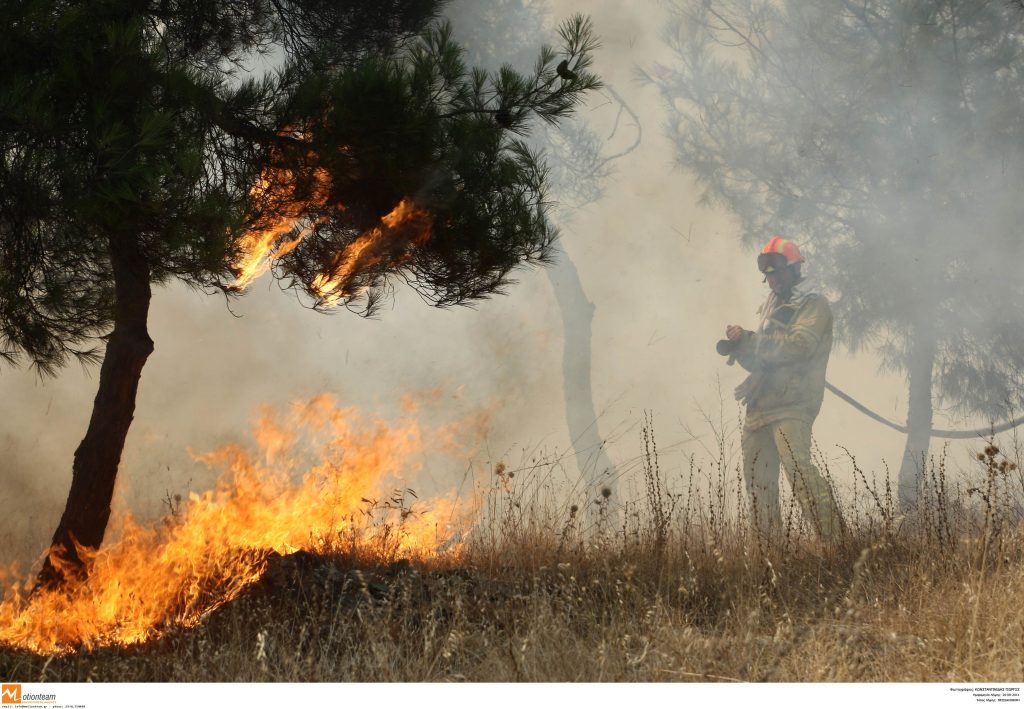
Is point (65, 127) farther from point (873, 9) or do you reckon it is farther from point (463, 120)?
point (873, 9)

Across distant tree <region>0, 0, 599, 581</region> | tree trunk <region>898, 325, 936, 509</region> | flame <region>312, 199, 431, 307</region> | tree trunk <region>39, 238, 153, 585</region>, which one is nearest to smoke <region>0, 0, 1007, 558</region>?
tree trunk <region>898, 325, 936, 509</region>

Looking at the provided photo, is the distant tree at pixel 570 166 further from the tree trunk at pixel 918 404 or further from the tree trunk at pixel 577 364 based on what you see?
the tree trunk at pixel 918 404

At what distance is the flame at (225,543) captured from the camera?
327cm

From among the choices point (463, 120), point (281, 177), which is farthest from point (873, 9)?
point (281, 177)

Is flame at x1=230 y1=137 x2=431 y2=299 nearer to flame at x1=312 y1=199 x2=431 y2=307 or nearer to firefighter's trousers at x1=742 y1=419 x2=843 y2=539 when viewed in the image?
flame at x1=312 y1=199 x2=431 y2=307

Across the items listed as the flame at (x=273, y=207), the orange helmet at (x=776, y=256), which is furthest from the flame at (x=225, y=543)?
the orange helmet at (x=776, y=256)

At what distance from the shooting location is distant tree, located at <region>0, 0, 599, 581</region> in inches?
112

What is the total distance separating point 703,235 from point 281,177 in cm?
593

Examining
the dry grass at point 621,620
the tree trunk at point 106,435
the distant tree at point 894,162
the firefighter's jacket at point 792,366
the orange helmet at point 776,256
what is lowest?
the dry grass at point 621,620

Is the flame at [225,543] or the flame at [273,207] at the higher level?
the flame at [273,207]

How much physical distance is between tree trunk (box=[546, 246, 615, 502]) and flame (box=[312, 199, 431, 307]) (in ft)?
15.8

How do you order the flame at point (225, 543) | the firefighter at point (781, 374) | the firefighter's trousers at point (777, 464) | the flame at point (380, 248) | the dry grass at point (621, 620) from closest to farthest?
the dry grass at point (621, 620)
the flame at point (225, 543)
the flame at point (380, 248)
the firefighter's trousers at point (777, 464)
the firefighter at point (781, 374)

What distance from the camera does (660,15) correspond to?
25.9 ft

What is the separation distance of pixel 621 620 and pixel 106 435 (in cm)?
232
